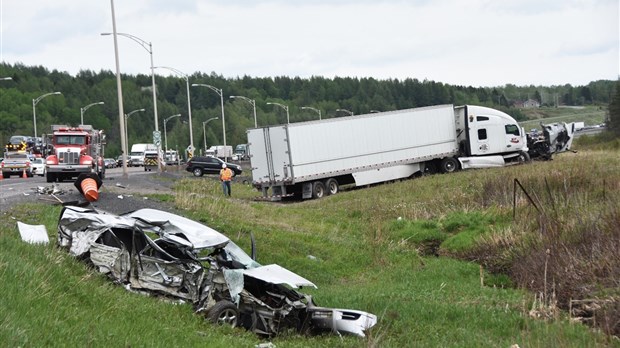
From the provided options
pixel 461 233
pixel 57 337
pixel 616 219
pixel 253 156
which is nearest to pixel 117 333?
pixel 57 337

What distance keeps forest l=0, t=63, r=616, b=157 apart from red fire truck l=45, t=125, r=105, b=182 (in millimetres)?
106086

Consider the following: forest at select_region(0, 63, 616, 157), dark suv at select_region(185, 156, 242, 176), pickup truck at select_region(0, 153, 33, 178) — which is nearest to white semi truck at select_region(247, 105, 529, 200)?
pickup truck at select_region(0, 153, 33, 178)

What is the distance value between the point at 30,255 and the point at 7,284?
234 centimetres

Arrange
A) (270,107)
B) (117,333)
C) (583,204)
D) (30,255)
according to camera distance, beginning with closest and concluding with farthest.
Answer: (117,333) < (30,255) < (583,204) < (270,107)

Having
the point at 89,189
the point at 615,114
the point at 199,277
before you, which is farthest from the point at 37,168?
the point at 615,114

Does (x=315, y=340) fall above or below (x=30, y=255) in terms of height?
below

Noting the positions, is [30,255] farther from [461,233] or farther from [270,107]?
[270,107]

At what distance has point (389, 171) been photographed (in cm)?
4372

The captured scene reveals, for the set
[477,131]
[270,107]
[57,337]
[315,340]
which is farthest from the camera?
[270,107]

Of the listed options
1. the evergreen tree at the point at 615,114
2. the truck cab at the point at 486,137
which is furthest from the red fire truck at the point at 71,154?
the evergreen tree at the point at 615,114

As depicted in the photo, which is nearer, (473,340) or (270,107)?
(473,340)

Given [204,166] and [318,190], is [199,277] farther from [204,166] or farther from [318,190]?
[204,166]

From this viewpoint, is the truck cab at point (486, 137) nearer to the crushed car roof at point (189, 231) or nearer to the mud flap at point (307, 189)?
the mud flap at point (307, 189)

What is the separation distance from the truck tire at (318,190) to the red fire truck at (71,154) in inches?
A: 410
